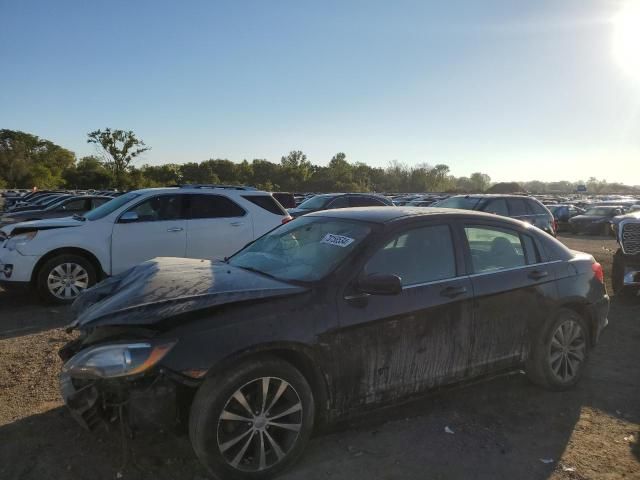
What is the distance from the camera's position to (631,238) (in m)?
7.95

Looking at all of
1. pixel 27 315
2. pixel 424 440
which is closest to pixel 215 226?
pixel 27 315

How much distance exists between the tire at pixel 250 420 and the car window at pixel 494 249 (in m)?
1.86

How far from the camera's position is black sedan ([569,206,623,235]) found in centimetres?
2448

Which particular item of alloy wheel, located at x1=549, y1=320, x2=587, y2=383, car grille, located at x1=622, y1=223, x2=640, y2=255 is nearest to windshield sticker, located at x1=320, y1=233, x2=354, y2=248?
alloy wheel, located at x1=549, y1=320, x2=587, y2=383

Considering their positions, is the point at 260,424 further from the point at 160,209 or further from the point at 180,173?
the point at 180,173

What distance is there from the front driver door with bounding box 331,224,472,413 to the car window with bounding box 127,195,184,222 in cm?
511

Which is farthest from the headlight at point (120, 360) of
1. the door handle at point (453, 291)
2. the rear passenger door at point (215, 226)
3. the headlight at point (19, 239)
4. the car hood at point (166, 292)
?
the rear passenger door at point (215, 226)

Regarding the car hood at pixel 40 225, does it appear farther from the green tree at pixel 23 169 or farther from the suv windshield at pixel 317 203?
the green tree at pixel 23 169

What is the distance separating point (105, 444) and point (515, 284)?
3349mm

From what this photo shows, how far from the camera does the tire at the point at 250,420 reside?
2.79m

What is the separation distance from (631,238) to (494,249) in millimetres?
5125

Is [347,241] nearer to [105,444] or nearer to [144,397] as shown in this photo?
[144,397]

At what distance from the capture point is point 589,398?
4410 mm

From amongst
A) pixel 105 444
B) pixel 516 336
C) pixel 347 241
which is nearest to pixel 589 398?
pixel 516 336
